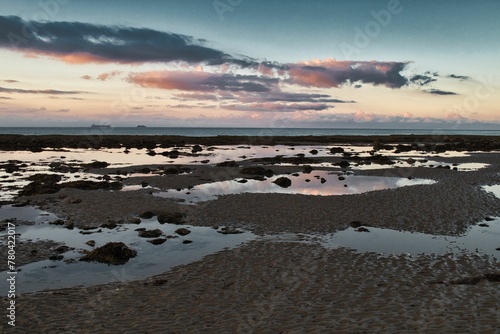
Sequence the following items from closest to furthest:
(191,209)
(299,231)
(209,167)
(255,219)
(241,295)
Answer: (241,295)
(299,231)
(255,219)
(191,209)
(209,167)

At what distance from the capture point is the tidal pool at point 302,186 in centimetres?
3347

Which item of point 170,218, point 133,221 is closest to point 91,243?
point 133,221

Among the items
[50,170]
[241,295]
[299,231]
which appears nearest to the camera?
[241,295]

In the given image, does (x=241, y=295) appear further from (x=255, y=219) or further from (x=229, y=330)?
(x=255, y=219)

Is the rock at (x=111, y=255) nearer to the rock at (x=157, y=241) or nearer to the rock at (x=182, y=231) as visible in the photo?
the rock at (x=157, y=241)

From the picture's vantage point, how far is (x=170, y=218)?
23.9 metres

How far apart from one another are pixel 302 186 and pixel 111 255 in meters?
24.1

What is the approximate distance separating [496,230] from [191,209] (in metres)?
19.7

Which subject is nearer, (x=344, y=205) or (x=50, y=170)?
(x=344, y=205)

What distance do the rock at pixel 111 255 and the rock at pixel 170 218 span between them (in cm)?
629

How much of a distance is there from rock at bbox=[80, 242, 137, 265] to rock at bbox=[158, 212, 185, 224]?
6290mm

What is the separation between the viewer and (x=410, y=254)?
57.4 ft

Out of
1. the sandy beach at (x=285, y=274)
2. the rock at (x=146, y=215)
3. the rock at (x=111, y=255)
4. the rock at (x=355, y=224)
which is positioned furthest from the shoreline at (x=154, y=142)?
the rock at (x=355, y=224)

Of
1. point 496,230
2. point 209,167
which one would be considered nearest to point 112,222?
point 496,230
